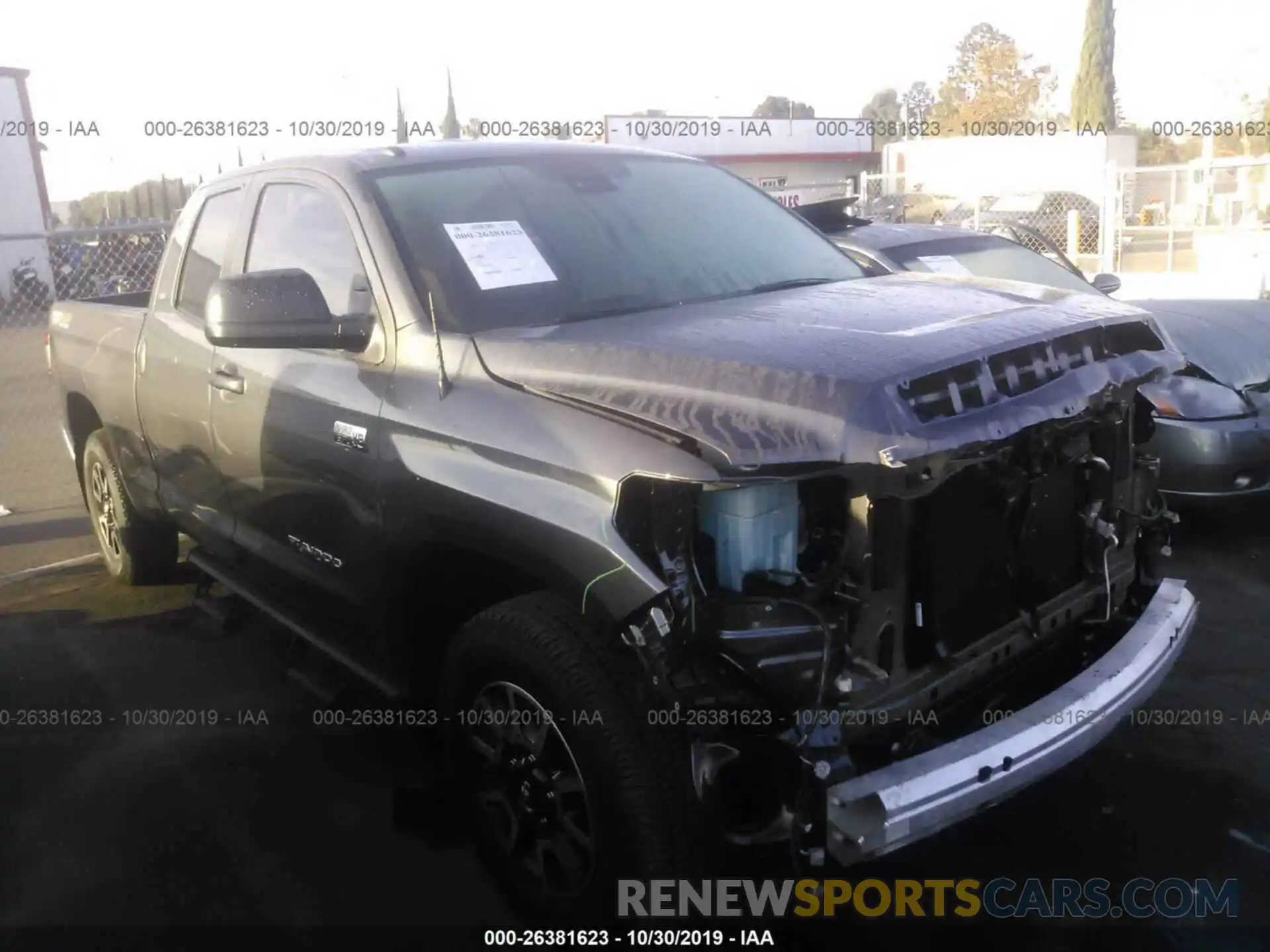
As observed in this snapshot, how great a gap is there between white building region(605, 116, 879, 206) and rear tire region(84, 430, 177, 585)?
77.2ft

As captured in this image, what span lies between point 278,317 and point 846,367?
160cm

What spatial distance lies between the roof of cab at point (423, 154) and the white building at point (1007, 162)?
2212cm

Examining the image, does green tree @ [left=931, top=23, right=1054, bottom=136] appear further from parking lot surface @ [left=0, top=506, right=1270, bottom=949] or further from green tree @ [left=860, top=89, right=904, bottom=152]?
parking lot surface @ [left=0, top=506, right=1270, bottom=949]

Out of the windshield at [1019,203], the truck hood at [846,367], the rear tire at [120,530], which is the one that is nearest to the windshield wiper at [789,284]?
the truck hood at [846,367]

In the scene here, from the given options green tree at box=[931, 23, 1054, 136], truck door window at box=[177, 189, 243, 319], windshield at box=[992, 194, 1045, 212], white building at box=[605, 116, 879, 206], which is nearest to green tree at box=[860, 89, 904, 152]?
green tree at box=[931, 23, 1054, 136]

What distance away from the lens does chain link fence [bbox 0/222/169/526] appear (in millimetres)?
7762

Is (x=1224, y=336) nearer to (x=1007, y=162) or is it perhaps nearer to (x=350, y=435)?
(x=350, y=435)

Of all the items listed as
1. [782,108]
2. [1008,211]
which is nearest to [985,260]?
[1008,211]

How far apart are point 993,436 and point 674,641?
819 mm

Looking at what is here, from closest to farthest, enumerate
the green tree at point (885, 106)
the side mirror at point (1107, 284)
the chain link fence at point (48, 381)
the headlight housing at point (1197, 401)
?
the headlight housing at point (1197, 401) → the side mirror at point (1107, 284) → the chain link fence at point (48, 381) → the green tree at point (885, 106)

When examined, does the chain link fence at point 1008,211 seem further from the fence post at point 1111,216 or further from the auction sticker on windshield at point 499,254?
the auction sticker on windshield at point 499,254

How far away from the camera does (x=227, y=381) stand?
153 inches

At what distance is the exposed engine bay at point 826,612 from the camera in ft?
7.90

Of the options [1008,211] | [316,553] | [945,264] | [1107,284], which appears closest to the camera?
[316,553]
